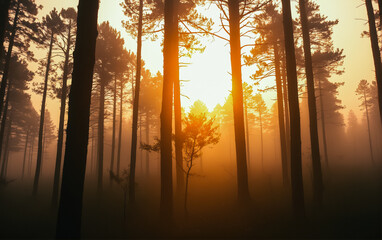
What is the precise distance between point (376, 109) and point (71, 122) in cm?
6860

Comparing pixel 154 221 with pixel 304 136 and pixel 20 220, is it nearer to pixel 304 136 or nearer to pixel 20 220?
pixel 20 220

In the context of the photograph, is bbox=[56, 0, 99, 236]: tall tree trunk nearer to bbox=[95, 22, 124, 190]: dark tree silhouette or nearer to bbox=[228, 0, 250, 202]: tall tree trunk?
bbox=[228, 0, 250, 202]: tall tree trunk

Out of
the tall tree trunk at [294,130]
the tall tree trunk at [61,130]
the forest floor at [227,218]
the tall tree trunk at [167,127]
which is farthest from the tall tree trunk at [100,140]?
the tall tree trunk at [294,130]

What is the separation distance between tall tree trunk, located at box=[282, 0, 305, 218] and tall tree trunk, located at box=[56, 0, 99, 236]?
6.91 meters

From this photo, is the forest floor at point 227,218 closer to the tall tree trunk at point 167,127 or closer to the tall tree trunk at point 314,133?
the tall tree trunk at point 314,133

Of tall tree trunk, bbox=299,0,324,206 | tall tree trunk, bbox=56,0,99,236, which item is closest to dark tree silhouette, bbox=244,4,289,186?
tall tree trunk, bbox=299,0,324,206

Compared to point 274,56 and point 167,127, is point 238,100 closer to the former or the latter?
point 167,127

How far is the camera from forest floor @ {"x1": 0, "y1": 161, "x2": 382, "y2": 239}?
6.62m

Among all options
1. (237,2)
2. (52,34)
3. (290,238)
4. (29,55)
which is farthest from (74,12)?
(290,238)

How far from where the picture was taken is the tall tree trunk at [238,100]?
8438mm

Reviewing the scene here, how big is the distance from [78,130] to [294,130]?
7.09 metres

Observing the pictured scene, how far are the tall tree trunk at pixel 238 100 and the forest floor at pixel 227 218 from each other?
893 mm

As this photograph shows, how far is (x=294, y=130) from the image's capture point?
7371 mm

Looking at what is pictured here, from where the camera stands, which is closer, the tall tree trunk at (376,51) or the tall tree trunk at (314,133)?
the tall tree trunk at (314,133)
